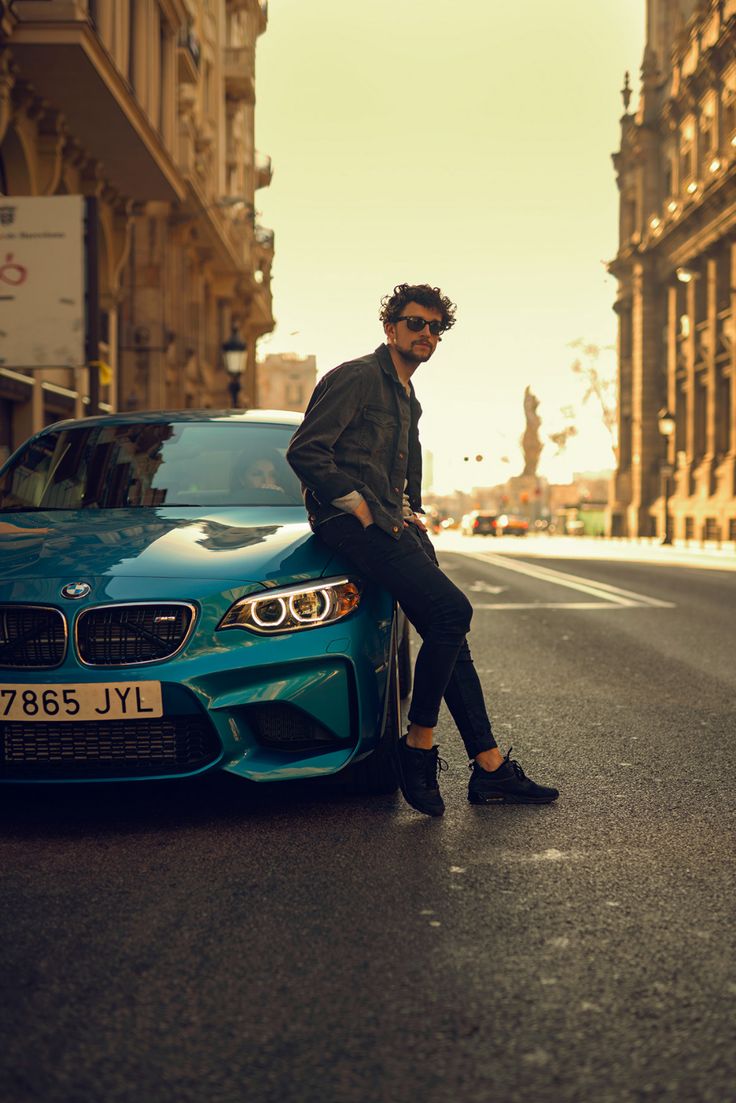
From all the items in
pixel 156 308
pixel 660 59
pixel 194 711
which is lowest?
pixel 194 711

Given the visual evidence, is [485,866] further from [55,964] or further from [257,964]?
[55,964]

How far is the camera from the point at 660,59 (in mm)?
61531

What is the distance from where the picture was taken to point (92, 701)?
412cm

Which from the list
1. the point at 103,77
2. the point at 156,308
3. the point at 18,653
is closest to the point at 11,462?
the point at 18,653

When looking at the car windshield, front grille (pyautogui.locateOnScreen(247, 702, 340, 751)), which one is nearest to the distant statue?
the car windshield

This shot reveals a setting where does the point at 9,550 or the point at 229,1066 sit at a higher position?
the point at 9,550

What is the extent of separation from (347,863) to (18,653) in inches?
49.3

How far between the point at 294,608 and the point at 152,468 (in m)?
1.66

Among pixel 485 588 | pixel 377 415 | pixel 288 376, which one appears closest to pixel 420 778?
pixel 377 415

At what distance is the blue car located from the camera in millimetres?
4152

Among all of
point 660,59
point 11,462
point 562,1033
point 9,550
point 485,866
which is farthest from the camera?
point 660,59

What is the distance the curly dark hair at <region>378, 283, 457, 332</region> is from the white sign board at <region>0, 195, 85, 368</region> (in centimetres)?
887

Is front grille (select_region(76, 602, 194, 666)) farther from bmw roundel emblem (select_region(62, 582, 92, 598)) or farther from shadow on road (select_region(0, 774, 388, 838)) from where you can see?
shadow on road (select_region(0, 774, 388, 838))

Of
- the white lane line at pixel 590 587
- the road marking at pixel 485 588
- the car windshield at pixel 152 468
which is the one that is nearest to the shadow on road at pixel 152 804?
the car windshield at pixel 152 468
